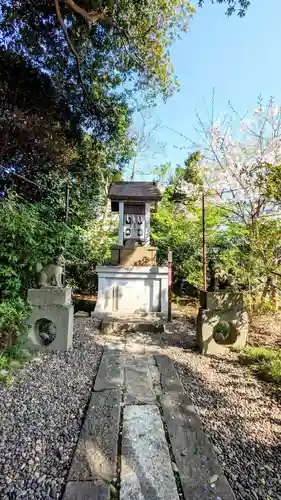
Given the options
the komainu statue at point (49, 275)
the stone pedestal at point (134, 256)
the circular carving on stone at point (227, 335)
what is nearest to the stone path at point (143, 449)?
the circular carving on stone at point (227, 335)

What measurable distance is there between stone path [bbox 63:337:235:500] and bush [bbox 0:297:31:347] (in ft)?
3.71

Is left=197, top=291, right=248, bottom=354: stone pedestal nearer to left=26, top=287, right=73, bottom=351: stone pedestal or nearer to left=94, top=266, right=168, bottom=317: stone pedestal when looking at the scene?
left=26, top=287, right=73, bottom=351: stone pedestal

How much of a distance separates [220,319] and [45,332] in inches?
90.9

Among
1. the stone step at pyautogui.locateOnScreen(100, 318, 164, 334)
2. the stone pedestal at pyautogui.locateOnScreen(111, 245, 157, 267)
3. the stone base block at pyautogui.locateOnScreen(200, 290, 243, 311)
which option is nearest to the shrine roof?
the stone pedestal at pyautogui.locateOnScreen(111, 245, 157, 267)

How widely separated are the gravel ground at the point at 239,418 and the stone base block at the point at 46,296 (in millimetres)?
1507

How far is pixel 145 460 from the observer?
138 cm

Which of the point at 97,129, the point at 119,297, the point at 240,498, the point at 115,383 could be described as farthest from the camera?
the point at 97,129

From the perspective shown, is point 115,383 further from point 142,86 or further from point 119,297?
point 142,86

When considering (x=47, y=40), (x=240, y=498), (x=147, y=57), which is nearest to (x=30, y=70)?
(x=47, y=40)

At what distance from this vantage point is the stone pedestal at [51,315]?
9.80 ft

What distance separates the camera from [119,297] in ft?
16.8

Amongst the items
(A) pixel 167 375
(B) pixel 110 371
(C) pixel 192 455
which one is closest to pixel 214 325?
(A) pixel 167 375

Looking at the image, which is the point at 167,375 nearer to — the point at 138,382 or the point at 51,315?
the point at 138,382

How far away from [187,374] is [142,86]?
6230 mm
